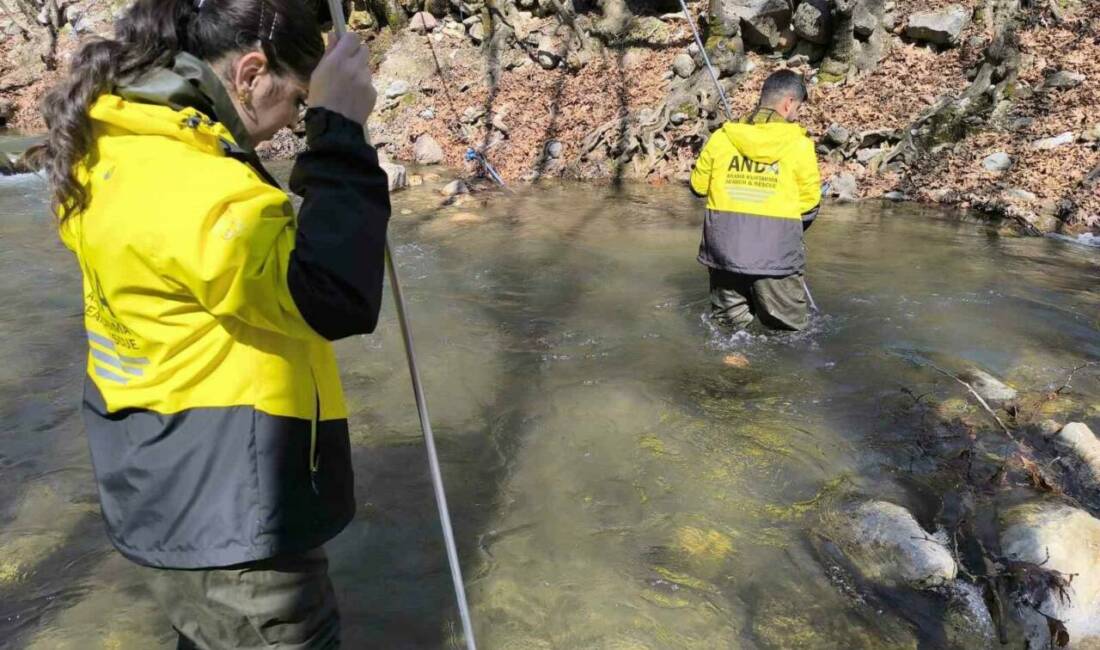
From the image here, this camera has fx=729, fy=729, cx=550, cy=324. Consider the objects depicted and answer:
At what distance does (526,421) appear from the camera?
4.24 m

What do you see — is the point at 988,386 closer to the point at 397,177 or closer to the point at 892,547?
the point at 892,547

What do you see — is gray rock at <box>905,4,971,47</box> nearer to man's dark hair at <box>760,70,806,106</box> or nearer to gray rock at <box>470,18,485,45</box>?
man's dark hair at <box>760,70,806,106</box>

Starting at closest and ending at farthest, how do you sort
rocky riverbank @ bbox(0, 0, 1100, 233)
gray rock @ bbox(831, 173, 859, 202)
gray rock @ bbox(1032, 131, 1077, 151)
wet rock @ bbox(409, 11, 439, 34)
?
gray rock @ bbox(1032, 131, 1077, 151) < rocky riverbank @ bbox(0, 0, 1100, 233) < gray rock @ bbox(831, 173, 859, 202) < wet rock @ bbox(409, 11, 439, 34)

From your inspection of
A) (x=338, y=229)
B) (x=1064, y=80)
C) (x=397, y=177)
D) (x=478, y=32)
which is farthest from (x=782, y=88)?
(x=478, y=32)

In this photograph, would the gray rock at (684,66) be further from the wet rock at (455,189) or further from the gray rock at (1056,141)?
the gray rock at (1056,141)

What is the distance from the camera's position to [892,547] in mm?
2896

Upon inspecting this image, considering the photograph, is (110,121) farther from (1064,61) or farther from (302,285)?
(1064,61)

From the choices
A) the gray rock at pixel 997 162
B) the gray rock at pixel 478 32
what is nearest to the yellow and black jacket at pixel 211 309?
the gray rock at pixel 997 162

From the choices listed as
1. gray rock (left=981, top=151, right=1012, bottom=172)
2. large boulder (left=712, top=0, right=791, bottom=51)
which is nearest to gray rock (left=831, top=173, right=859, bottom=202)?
gray rock (left=981, top=151, right=1012, bottom=172)

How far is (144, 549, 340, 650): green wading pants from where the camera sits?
5.12ft

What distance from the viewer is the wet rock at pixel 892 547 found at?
279 centimetres

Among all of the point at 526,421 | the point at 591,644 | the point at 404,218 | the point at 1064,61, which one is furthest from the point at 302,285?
the point at 1064,61

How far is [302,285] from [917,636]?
2.43m

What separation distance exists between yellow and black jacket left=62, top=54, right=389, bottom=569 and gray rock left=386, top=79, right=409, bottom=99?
49.2 ft
